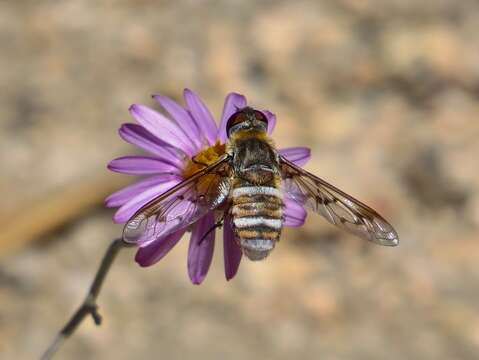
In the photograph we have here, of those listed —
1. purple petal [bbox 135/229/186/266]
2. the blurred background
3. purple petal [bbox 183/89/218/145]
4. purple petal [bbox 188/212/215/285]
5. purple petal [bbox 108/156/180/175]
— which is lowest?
purple petal [bbox 135/229/186/266]

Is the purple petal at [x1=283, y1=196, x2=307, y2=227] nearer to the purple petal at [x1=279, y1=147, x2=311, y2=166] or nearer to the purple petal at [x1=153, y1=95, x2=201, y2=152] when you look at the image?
the purple petal at [x1=279, y1=147, x2=311, y2=166]

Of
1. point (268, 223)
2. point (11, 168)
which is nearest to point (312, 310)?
point (11, 168)

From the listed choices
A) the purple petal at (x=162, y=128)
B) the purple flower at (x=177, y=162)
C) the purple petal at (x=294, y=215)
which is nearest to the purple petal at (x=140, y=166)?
the purple flower at (x=177, y=162)

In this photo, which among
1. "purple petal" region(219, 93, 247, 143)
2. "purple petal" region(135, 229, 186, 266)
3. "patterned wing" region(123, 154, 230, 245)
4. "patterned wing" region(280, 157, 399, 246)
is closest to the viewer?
"patterned wing" region(123, 154, 230, 245)

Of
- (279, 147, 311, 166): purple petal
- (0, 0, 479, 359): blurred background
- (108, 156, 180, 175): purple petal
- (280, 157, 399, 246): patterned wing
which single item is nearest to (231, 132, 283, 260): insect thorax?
(280, 157, 399, 246): patterned wing

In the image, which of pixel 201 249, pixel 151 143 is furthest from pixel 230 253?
pixel 151 143

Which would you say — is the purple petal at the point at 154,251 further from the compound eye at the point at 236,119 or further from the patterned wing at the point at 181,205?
the compound eye at the point at 236,119

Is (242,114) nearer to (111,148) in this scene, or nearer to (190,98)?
(190,98)
